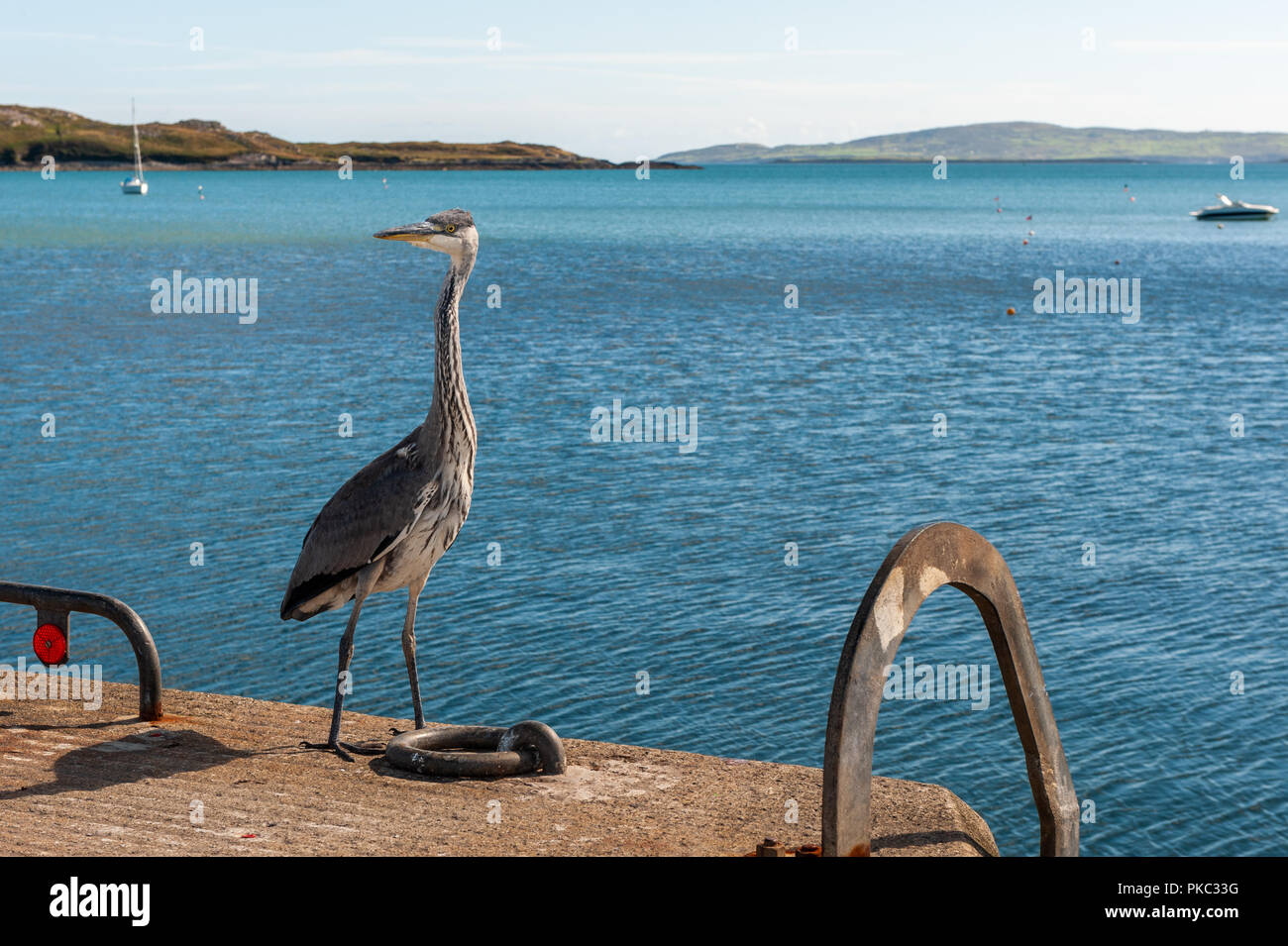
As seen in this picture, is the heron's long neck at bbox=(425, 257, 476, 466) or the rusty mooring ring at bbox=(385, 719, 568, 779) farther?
the heron's long neck at bbox=(425, 257, 476, 466)

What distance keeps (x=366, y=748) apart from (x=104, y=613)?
1992 millimetres

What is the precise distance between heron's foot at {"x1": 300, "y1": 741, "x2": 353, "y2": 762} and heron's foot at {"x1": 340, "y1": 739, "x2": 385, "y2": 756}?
6 centimetres

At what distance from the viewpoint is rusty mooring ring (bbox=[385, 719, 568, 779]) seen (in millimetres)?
8820

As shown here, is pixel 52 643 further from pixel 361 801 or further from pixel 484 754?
pixel 484 754

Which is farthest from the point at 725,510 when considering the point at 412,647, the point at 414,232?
the point at 414,232

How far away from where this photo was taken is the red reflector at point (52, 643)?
9.53m

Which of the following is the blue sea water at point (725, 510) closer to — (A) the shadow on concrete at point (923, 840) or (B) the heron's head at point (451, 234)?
(A) the shadow on concrete at point (923, 840)

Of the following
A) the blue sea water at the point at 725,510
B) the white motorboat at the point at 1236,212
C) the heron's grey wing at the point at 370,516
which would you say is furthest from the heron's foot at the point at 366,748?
the white motorboat at the point at 1236,212

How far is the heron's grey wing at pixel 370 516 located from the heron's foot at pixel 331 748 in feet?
3.50

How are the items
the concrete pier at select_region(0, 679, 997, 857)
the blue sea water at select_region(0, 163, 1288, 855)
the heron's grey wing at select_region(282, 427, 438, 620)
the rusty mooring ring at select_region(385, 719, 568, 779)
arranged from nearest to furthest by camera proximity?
the concrete pier at select_region(0, 679, 997, 857), the rusty mooring ring at select_region(385, 719, 568, 779), the heron's grey wing at select_region(282, 427, 438, 620), the blue sea water at select_region(0, 163, 1288, 855)

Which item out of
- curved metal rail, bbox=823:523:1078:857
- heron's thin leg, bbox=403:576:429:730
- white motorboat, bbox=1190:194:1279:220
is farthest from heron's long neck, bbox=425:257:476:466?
white motorboat, bbox=1190:194:1279:220

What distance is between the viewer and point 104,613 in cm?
938

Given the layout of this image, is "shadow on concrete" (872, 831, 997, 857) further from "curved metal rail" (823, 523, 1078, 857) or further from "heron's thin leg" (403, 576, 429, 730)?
"heron's thin leg" (403, 576, 429, 730)
